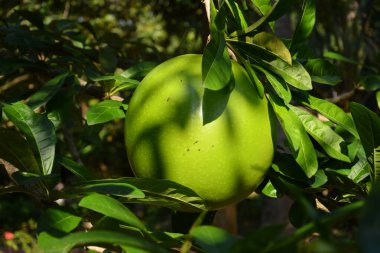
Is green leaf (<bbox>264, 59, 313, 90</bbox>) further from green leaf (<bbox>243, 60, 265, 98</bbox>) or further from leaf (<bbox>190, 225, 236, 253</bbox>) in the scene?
leaf (<bbox>190, 225, 236, 253</bbox>)

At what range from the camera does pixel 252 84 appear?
1.01 metres

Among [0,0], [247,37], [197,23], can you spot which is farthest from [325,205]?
[197,23]

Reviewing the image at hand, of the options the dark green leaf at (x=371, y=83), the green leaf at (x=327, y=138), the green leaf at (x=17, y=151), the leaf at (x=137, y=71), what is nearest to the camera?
the green leaf at (x=17, y=151)

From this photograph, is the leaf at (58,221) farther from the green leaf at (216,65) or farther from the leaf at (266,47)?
the leaf at (266,47)

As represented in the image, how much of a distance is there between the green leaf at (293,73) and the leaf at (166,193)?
0.26 meters

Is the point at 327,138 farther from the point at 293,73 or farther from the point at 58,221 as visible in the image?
the point at 58,221

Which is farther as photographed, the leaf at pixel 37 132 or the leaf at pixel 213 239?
the leaf at pixel 37 132

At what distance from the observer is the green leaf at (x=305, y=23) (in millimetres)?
1049

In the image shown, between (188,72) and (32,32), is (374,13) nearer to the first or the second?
(32,32)

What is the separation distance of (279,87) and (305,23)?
5.9 inches

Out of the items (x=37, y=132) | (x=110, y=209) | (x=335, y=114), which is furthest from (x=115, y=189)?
(x=335, y=114)

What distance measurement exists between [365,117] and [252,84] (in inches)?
8.0

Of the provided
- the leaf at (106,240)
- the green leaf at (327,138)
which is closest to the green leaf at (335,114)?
the green leaf at (327,138)

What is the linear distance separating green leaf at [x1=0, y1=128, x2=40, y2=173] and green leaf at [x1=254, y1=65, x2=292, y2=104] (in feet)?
1.44
